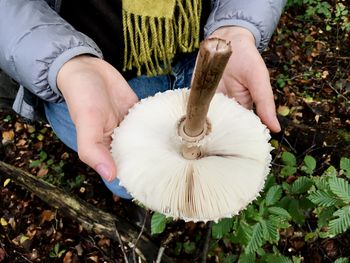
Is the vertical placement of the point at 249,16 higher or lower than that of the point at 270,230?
higher

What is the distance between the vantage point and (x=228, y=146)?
1.30 m

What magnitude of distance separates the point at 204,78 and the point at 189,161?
44 cm

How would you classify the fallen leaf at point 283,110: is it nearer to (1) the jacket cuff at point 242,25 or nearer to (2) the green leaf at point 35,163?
(1) the jacket cuff at point 242,25

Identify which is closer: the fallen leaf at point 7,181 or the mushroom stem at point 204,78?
the mushroom stem at point 204,78

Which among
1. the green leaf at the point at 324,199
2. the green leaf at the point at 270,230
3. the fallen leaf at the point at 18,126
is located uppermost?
the green leaf at the point at 324,199

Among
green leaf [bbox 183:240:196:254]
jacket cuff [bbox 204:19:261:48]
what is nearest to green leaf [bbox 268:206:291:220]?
jacket cuff [bbox 204:19:261:48]

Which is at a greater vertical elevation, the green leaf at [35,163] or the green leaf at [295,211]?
the green leaf at [295,211]

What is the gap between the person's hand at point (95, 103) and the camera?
126 centimetres

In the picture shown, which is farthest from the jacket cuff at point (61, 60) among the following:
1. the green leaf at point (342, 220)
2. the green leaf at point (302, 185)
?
the green leaf at point (342, 220)

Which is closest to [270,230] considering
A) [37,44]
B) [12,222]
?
[37,44]

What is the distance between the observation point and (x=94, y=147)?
1.25 meters

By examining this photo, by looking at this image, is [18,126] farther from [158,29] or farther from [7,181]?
[158,29]

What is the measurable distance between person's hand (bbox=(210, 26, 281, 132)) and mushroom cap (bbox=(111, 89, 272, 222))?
16cm

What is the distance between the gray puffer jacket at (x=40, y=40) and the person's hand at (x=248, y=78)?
0.11 metres
